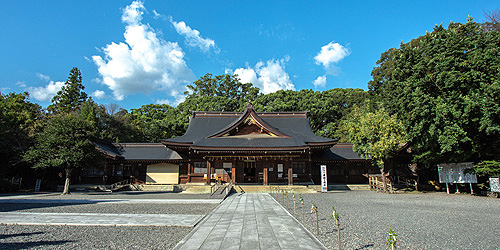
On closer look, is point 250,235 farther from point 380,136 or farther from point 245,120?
point 245,120

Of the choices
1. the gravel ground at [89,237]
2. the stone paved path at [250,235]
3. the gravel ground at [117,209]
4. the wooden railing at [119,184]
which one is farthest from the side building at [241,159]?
the gravel ground at [89,237]

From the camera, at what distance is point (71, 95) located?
38.6m

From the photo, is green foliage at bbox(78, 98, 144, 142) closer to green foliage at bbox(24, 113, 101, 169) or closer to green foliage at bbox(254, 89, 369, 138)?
green foliage at bbox(24, 113, 101, 169)

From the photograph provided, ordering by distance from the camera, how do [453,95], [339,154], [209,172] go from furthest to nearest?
[339,154] → [209,172] → [453,95]

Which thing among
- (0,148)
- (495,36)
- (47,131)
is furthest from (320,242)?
(0,148)

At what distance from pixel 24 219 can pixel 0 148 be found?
17.2 meters

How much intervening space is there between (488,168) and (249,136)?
16.3 meters

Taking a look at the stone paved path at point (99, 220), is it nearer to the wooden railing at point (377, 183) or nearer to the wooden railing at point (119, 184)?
the wooden railing at point (119, 184)

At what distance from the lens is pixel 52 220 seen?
7.84 metres

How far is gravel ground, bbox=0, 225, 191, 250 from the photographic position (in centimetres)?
527

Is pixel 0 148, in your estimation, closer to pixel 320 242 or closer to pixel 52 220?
pixel 52 220

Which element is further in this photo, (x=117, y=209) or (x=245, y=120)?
(x=245, y=120)

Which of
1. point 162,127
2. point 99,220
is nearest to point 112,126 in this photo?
point 162,127

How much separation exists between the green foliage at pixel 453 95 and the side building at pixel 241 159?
636 centimetres
